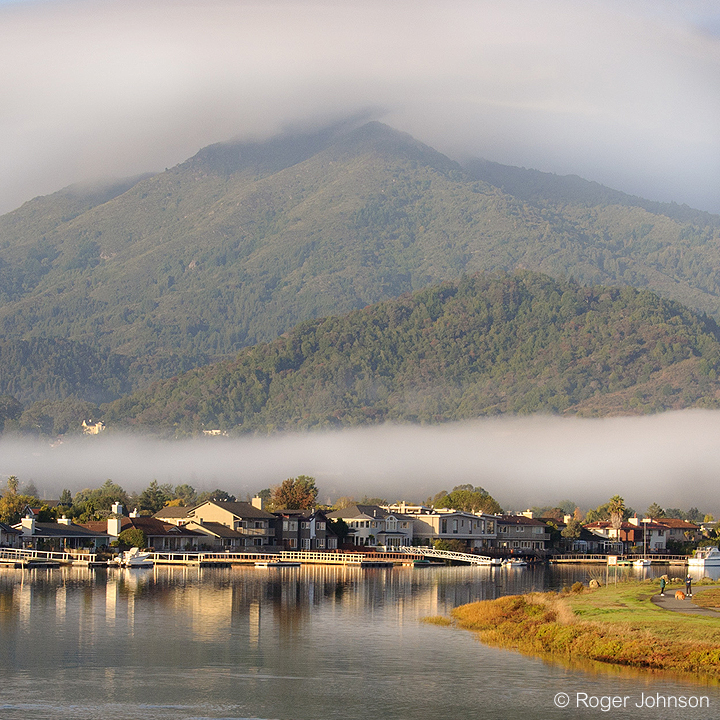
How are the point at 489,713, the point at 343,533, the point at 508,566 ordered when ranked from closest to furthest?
the point at 489,713 < the point at 508,566 < the point at 343,533

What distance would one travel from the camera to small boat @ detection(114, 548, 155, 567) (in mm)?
144250

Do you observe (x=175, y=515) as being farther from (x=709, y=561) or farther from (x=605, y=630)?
(x=605, y=630)

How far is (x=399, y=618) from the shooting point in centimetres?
9012

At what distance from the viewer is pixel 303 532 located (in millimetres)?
186250

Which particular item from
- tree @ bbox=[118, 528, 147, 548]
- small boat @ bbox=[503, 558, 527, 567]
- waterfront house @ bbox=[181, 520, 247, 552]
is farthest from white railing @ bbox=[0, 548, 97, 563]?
small boat @ bbox=[503, 558, 527, 567]

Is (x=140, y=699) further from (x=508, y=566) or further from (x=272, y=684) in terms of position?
(x=508, y=566)

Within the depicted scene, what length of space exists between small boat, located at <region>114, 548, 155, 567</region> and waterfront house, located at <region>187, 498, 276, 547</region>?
99.3 ft

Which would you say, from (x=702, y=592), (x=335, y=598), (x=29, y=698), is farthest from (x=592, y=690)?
(x=335, y=598)

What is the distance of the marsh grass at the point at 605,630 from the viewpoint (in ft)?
202

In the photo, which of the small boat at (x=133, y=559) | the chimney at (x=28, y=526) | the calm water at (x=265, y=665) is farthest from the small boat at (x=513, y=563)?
the calm water at (x=265, y=665)

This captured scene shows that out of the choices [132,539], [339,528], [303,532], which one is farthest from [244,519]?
[132,539]

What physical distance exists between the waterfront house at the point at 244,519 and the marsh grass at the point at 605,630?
96.6m

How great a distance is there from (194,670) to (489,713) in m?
16.4

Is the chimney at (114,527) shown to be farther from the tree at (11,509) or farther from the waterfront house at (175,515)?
the waterfront house at (175,515)
